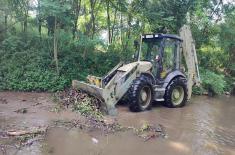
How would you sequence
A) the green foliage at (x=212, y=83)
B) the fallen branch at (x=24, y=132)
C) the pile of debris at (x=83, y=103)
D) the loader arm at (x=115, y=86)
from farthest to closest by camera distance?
the green foliage at (x=212, y=83), the loader arm at (x=115, y=86), the pile of debris at (x=83, y=103), the fallen branch at (x=24, y=132)

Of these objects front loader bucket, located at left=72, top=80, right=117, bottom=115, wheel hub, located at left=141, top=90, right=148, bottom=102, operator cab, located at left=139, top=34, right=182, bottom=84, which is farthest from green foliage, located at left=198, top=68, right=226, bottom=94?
front loader bucket, located at left=72, top=80, right=117, bottom=115

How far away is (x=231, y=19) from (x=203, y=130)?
34.0ft

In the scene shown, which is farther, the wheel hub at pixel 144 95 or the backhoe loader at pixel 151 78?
the wheel hub at pixel 144 95

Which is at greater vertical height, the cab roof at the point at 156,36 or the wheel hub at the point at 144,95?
the cab roof at the point at 156,36

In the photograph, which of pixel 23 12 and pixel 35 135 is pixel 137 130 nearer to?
pixel 35 135

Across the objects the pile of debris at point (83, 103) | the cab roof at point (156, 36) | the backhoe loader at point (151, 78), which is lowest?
the pile of debris at point (83, 103)

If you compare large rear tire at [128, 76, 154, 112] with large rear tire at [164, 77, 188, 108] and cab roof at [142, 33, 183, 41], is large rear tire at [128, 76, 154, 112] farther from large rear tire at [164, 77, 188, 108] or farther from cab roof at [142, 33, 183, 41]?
cab roof at [142, 33, 183, 41]

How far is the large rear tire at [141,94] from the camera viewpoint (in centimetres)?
923

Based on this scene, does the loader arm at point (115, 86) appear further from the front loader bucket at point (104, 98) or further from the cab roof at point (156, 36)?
the cab roof at point (156, 36)

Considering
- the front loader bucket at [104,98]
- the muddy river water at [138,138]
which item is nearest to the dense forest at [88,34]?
the muddy river water at [138,138]

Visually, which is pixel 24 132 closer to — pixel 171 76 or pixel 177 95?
pixel 171 76

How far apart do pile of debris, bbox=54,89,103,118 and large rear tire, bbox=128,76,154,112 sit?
92 cm

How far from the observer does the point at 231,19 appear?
16.8 m

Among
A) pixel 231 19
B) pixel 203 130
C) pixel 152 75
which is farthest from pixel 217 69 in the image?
pixel 203 130
